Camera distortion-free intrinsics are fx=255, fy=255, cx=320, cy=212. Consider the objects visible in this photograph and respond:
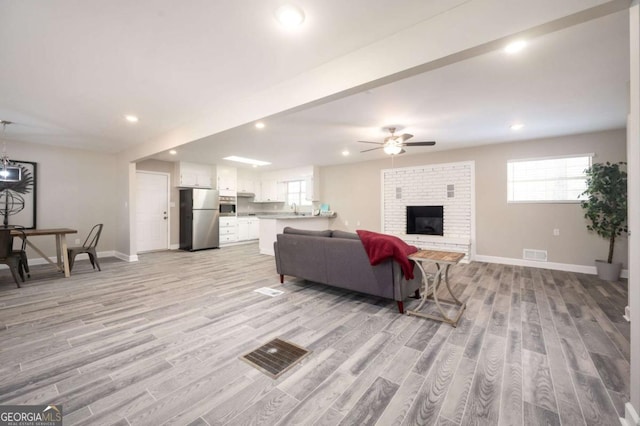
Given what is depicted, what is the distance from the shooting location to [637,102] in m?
1.28

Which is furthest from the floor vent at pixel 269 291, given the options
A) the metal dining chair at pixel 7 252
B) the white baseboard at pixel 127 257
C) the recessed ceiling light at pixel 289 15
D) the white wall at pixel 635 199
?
the white baseboard at pixel 127 257

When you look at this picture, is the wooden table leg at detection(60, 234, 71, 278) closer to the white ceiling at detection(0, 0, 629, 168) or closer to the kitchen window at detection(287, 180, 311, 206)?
the white ceiling at detection(0, 0, 629, 168)

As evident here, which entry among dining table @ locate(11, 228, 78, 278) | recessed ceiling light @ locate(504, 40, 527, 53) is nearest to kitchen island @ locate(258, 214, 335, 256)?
dining table @ locate(11, 228, 78, 278)

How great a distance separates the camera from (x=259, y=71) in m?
2.49

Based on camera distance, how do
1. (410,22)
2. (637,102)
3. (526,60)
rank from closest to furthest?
(637,102) < (410,22) < (526,60)

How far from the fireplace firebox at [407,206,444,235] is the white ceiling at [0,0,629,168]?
2.08 m

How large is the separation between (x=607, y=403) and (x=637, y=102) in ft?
5.70

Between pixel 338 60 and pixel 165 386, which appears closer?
pixel 165 386

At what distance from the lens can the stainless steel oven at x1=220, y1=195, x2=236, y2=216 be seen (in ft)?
25.8

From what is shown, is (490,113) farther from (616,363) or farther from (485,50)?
(616,363)

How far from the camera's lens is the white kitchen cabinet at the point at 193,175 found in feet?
23.3

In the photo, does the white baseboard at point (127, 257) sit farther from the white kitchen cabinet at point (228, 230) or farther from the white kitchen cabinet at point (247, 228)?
the white kitchen cabinet at point (247, 228)

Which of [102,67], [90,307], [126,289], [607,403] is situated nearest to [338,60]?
[102,67]

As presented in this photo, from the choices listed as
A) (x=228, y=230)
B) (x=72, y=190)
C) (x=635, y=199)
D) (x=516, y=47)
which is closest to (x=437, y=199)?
(x=516, y=47)
